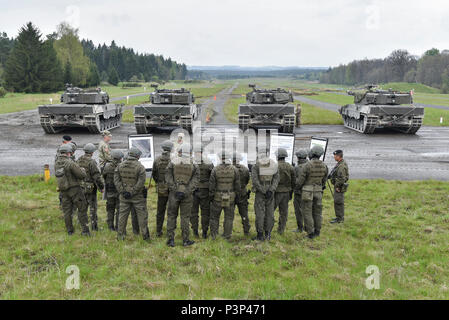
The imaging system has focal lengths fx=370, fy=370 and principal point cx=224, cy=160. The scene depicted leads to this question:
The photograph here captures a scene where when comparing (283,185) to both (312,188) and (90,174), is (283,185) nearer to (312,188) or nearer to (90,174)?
(312,188)

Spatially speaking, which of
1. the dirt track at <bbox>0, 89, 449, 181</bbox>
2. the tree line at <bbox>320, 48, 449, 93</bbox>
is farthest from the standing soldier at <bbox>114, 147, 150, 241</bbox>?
the tree line at <bbox>320, 48, 449, 93</bbox>

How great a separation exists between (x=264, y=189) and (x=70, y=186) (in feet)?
12.6

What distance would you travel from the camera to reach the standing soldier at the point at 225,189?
712 cm

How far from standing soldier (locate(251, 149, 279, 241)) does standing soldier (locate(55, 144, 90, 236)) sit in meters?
3.44

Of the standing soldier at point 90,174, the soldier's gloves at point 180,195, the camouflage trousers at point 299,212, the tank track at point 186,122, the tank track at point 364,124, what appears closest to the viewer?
the soldier's gloves at point 180,195

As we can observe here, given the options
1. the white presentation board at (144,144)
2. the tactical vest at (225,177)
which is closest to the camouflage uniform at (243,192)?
the tactical vest at (225,177)

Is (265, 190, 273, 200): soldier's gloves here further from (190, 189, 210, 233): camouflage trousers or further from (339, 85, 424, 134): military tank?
(339, 85, 424, 134): military tank

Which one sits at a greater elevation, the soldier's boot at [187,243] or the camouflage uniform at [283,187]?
the camouflage uniform at [283,187]

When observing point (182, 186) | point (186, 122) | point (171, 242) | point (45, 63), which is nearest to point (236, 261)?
point (171, 242)

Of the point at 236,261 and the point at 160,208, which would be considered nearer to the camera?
the point at 236,261

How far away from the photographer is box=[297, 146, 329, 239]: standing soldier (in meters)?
7.50

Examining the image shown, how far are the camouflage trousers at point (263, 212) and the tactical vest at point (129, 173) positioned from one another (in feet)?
7.96

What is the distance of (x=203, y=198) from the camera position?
25.1 feet

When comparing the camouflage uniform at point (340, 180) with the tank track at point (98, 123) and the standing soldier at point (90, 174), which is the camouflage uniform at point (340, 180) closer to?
the standing soldier at point (90, 174)
